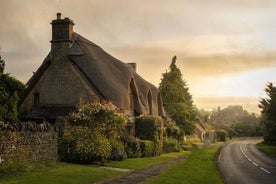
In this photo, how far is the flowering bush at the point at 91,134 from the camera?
Result: 23453 mm

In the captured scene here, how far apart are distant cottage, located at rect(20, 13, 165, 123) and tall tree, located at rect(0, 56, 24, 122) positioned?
798 cm

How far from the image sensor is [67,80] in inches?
1298

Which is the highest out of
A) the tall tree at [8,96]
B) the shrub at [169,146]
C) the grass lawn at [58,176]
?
the tall tree at [8,96]

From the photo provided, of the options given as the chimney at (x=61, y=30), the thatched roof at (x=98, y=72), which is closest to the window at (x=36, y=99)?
the thatched roof at (x=98, y=72)

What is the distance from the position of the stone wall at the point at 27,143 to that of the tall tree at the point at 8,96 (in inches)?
110

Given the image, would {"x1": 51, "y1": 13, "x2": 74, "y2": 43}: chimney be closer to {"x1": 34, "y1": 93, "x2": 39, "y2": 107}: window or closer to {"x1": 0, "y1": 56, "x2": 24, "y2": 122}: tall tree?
{"x1": 34, "y1": 93, "x2": 39, "y2": 107}: window

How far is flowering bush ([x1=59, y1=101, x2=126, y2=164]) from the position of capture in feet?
76.9

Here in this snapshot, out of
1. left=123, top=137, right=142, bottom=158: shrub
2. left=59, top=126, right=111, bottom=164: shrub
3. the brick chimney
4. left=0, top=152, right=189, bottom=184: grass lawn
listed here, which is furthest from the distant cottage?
left=0, top=152, right=189, bottom=184: grass lawn

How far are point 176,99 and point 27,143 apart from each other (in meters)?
48.9

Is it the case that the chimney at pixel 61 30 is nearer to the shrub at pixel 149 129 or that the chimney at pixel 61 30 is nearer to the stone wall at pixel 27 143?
the shrub at pixel 149 129

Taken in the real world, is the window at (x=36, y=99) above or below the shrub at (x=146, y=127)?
above

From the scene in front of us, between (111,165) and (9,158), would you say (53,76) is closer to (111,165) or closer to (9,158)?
(111,165)

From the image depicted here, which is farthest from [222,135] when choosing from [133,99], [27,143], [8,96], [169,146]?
[27,143]

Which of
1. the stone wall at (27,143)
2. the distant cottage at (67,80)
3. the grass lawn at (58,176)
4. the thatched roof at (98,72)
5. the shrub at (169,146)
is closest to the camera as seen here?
the grass lawn at (58,176)
